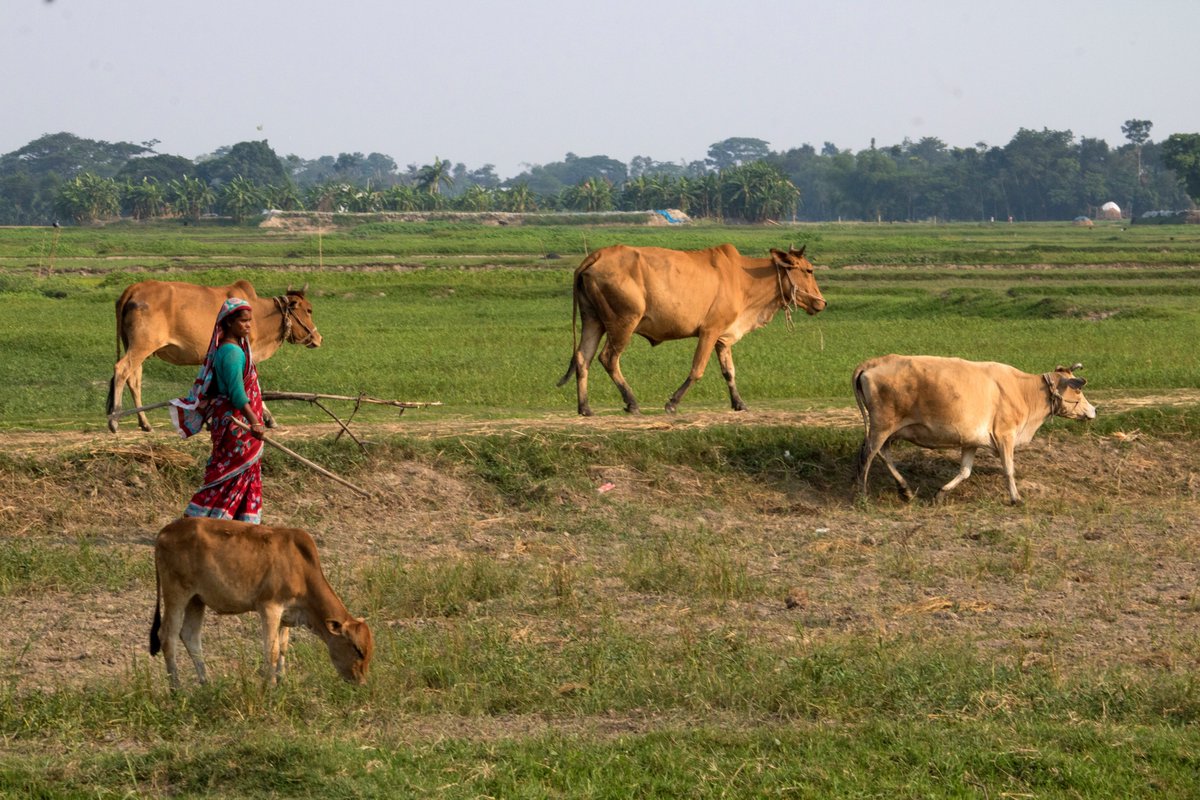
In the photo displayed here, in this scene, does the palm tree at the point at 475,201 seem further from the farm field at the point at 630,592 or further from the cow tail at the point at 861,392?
the cow tail at the point at 861,392

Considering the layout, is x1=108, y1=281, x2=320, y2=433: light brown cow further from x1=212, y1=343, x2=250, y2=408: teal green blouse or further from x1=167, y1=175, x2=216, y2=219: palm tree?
x1=167, y1=175, x2=216, y2=219: palm tree

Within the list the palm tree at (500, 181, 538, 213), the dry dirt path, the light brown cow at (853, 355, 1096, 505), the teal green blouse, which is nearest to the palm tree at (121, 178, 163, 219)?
the palm tree at (500, 181, 538, 213)

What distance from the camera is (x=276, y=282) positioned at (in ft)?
118

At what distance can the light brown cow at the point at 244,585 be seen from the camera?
7.35 metres

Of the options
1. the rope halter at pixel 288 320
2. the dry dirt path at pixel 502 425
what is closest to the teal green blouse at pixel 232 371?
the dry dirt path at pixel 502 425

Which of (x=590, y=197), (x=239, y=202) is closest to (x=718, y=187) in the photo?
(x=590, y=197)

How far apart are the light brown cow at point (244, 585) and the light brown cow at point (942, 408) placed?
21.1ft

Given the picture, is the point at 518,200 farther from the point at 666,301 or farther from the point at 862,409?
the point at 862,409

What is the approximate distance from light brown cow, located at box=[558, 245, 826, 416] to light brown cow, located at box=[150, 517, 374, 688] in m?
7.17

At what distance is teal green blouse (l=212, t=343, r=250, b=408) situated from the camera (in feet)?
28.6

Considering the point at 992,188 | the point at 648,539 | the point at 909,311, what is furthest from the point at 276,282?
the point at 992,188

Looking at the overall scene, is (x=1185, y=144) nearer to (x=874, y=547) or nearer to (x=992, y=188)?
(x=992, y=188)

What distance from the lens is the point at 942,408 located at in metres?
12.5

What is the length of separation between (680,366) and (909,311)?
9708mm
